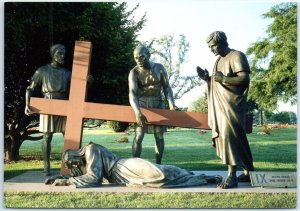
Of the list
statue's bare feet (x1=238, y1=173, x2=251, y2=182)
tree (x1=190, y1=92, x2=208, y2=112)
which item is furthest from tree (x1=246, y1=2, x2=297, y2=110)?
statue's bare feet (x1=238, y1=173, x2=251, y2=182)

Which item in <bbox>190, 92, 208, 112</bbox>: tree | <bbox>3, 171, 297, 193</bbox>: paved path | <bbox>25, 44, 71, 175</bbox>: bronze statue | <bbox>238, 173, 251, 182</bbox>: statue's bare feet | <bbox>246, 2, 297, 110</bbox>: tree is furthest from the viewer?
<bbox>190, 92, 208, 112</bbox>: tree

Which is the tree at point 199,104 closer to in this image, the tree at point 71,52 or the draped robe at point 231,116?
the tree at point 71,52

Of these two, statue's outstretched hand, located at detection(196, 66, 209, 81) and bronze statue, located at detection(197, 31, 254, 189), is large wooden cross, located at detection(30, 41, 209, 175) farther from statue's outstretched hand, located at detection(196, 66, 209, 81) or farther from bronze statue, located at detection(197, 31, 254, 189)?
statue's outstretched hand, located at detection(196, 66, 209, 81)

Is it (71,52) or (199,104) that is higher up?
(71,52)

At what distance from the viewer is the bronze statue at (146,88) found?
23.0 feet

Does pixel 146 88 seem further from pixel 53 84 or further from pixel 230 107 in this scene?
pixel 53 84

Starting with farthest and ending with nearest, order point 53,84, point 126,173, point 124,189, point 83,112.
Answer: point 53,84, point 83,112, point 126,173, point 124,189

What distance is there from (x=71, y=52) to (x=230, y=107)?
6.96 metres

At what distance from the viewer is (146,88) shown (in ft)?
23.6

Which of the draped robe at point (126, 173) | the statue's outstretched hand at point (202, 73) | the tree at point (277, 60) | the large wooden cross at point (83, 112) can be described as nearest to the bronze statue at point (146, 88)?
the large wooden cross at point (83, 112)

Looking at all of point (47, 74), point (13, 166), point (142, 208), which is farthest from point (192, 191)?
point (13, 166)

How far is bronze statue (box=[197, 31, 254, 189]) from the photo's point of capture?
21.0 ft

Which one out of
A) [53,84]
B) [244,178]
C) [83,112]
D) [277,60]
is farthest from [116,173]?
[277,60]

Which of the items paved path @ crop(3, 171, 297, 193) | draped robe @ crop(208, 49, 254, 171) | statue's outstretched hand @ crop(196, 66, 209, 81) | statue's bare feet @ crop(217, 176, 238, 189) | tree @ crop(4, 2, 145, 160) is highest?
tree @ crop(4, 2, 145, 160)
